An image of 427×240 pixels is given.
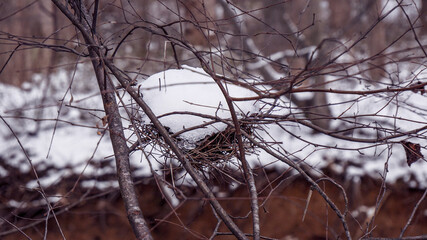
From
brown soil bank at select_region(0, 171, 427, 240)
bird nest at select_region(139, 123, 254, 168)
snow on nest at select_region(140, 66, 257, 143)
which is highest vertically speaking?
snow on nest at select_region(140, 66, 257, 143)

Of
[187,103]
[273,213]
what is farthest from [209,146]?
[273,213]

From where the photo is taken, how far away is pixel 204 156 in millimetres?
1476

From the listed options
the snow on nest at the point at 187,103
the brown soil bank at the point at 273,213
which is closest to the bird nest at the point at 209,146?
the snow on nest at the point at 187,103

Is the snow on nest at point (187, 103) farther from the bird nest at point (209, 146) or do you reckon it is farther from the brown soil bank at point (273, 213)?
the brown soil bank at point (273, 213)

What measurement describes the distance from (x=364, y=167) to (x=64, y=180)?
9.36 feet

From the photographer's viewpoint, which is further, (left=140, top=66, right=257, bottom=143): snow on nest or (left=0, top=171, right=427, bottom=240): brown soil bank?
(left=0, top=171, right=427, bottom=240): brown soil bank

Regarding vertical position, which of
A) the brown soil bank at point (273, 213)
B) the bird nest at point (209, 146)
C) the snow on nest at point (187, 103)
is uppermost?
the snow on nest at point (187, 103)

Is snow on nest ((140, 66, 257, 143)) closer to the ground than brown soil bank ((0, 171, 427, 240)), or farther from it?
farther from it

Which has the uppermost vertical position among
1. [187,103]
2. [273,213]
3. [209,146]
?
[187,103]

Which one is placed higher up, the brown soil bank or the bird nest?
the bird nest

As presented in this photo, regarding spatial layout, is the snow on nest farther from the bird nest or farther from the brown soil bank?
the brown soil bank

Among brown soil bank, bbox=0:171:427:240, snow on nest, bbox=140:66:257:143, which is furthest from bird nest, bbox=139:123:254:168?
brown soil bank, bbox=0:171:427:240

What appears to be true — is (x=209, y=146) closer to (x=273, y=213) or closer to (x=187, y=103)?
(x=187, y=103)

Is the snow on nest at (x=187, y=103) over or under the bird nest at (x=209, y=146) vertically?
over
